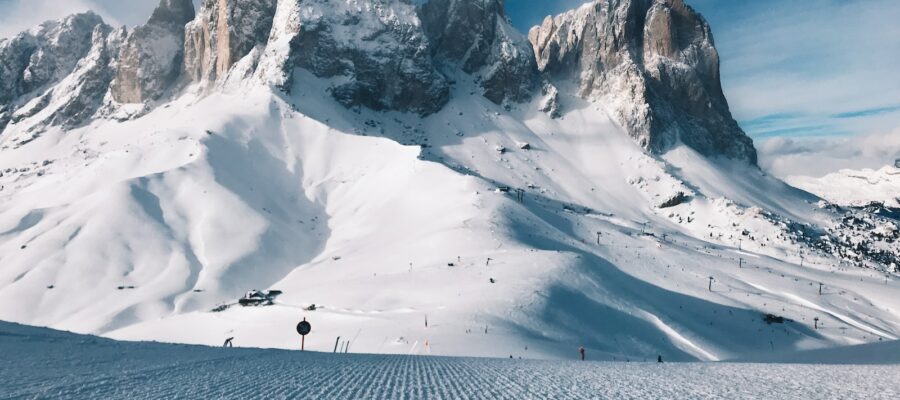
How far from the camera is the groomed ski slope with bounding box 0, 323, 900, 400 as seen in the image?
25.8 feet

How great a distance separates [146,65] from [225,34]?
3387 centimetres

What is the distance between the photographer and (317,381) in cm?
934

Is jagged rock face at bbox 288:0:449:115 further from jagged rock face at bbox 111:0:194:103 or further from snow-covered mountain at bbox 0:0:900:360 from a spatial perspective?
jagged rock face at bbox 111:0:194:103

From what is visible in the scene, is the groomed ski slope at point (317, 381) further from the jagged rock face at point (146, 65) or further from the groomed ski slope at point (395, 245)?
the jagged rock face at point (146, 65)

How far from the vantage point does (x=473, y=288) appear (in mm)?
55906

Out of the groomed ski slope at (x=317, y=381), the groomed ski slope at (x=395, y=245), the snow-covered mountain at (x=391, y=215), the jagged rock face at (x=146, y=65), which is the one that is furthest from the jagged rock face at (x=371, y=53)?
the groomed ski slope at (x=317, y=381)

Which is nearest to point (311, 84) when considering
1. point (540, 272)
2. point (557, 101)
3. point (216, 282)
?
point (557, 101)

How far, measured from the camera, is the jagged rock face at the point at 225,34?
176 m

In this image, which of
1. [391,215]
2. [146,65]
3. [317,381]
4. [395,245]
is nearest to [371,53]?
[146,65]

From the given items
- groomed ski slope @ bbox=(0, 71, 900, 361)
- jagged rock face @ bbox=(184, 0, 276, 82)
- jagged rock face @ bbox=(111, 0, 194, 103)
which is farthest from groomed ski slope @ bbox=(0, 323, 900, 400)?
jagged rock face @ bbox=(111, 0, 194, 103)

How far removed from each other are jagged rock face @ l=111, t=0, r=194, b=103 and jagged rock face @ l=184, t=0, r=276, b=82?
347 inches

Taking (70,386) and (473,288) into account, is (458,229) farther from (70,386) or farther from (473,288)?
(70,386)

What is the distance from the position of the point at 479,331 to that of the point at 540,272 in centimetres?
2297

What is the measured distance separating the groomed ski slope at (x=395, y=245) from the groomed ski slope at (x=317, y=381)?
23195mm
